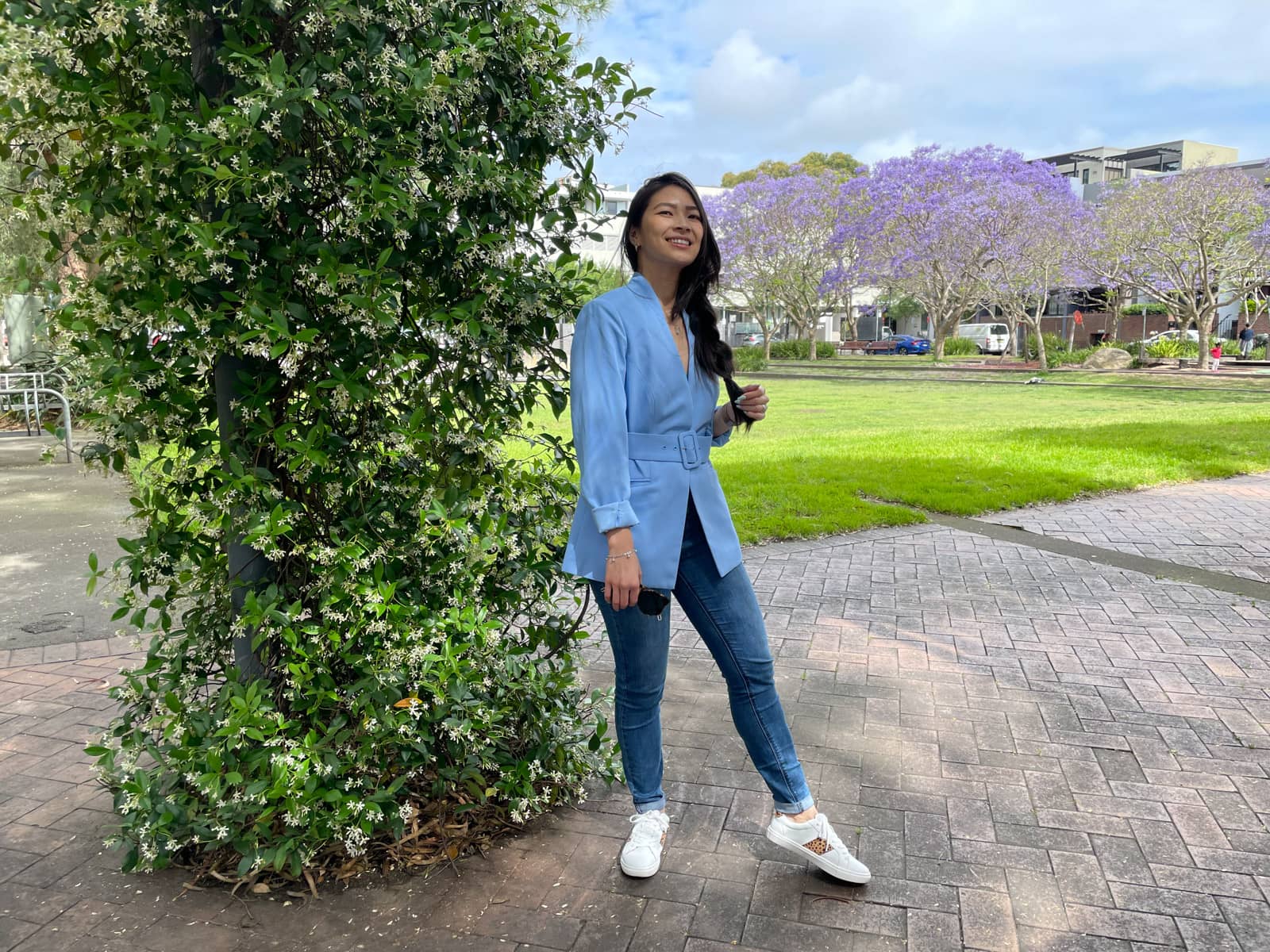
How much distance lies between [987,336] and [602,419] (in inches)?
2166

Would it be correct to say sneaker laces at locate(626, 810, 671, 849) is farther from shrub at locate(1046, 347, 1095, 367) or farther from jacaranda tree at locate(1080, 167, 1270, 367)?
shrub at locate(1046, 347, 1095, 367)

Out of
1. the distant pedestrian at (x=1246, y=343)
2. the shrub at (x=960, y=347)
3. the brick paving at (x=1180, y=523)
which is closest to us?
the brick paving at (x=1180, y=523)

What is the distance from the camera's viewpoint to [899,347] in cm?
5738

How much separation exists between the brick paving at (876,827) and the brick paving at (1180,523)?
1.85 m

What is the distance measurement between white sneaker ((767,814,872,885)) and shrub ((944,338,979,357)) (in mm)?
52113

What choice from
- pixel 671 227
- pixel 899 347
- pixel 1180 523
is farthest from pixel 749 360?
pixel 671 227

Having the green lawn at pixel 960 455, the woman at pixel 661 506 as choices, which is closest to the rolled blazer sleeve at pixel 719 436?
the woman at pixel 661 506

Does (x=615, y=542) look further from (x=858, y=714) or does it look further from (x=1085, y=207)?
(x=1085, y=207)

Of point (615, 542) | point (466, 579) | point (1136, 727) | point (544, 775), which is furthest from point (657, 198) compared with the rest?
point (1136, 727)

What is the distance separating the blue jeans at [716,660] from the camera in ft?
8.52

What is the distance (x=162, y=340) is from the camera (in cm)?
244

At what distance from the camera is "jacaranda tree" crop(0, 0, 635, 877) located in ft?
7.56

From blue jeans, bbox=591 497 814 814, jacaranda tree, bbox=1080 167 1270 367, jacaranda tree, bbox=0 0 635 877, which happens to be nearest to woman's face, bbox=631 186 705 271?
jacaranda tree, bbox=0 0 635 877

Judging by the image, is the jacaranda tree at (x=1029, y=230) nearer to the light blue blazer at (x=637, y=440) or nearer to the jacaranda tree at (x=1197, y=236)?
the jacaranda tree at (x=1197, y=236)
